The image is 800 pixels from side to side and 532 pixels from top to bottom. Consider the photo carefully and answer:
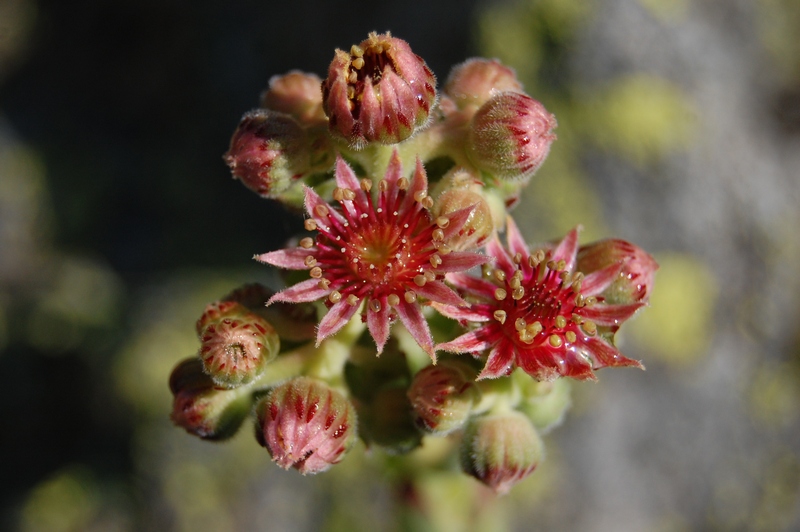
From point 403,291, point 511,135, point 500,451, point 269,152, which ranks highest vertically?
point 511,135

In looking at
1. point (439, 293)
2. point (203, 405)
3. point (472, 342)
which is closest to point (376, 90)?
point (439, 293)

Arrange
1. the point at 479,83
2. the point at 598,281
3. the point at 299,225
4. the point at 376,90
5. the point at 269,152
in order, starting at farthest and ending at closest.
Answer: the point at 299,225
the point at 479,83
the point at 598,281
the point at 269,152
the point at 376,90

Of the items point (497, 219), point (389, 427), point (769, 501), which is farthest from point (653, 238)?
point (389, 427)

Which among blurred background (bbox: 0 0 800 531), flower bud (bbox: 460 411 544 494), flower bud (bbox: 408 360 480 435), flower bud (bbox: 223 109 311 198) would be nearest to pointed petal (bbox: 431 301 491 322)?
flower bud (bbox: 408 360 480 435)

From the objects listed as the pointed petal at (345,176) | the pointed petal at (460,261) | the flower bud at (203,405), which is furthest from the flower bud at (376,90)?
the flower bud at (203,405)

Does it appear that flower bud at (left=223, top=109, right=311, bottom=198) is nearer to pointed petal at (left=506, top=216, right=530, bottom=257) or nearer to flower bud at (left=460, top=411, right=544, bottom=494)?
pointed petal at (left=506, top=216, right=530, bottom=257)

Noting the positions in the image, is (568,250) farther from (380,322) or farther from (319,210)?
(319,210)

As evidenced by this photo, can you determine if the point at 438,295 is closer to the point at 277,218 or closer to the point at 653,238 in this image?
the point at 653,238

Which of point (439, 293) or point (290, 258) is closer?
point (439, 293)
